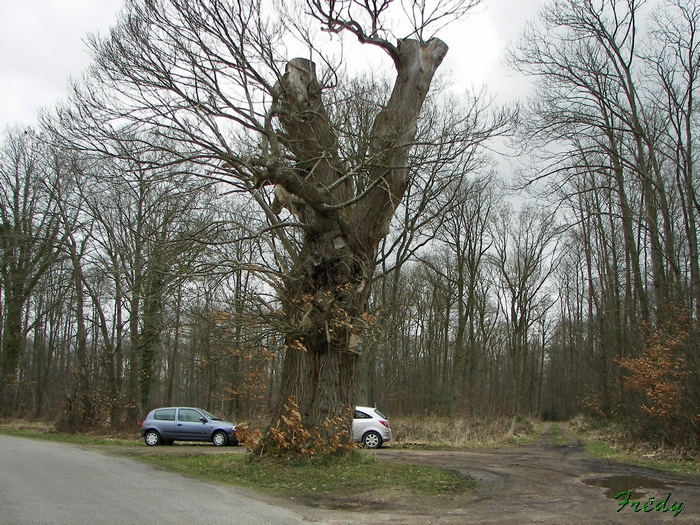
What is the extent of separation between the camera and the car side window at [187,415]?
20438mm

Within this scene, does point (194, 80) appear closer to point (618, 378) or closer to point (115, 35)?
point (115, 35)

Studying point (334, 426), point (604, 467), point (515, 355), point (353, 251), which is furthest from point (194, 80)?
point (515, 355)

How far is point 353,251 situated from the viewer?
11.1 m

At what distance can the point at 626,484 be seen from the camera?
32.2ft

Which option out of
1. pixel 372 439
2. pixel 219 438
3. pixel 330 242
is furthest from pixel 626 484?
pixel 219 438

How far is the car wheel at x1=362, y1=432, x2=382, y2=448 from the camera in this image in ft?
62.3

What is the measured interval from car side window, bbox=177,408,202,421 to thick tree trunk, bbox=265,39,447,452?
10695mm

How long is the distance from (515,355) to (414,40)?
27.4 meters

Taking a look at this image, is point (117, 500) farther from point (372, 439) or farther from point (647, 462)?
point (372, 439)

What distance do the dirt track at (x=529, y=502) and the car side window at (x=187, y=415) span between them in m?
11.6

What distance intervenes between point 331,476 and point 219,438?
1190cm
